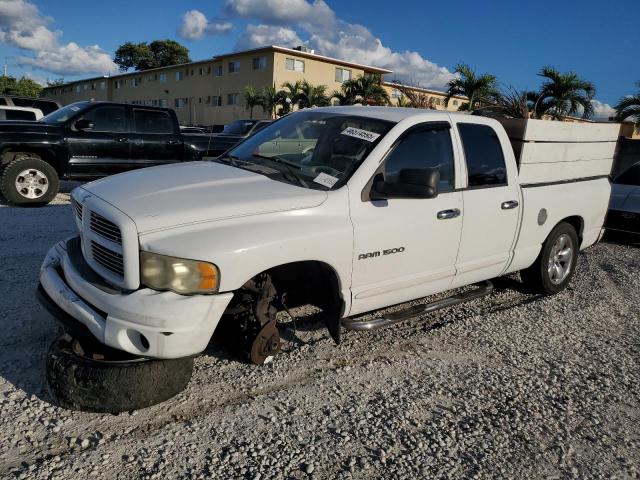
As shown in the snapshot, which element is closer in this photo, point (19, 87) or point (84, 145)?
point (84, 145)

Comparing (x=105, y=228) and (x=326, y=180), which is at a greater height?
(x=326, y=180)

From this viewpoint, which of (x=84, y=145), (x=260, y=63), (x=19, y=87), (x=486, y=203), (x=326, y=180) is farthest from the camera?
(x=19, y=87)

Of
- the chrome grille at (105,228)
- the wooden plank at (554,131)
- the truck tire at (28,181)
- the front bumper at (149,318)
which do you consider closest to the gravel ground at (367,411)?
the front bumper at (149,318)

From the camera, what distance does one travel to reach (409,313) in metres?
4.05

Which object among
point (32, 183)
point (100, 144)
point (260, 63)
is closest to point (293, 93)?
point (260, 63)

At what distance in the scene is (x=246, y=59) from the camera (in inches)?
1736

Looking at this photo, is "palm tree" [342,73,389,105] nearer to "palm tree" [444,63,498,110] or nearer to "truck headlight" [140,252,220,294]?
"palm tree" [444,63,498,110]

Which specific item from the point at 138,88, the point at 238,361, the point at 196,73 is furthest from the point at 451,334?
the point at 138,88

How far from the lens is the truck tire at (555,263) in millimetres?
5242

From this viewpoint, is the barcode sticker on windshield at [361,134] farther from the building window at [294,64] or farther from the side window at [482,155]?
the building window at [294,64]

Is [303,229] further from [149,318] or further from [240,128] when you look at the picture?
[240,128]

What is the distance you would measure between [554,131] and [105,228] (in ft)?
14.0

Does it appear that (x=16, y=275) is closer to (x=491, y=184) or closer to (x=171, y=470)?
(x=171, y=470)

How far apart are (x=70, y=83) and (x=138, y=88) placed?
61.4 ft
